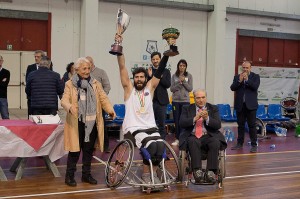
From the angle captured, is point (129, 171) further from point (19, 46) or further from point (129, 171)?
point (19, 46)

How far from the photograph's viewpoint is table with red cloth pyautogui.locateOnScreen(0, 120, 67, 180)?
450cm

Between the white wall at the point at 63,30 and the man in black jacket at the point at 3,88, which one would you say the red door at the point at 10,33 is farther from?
the man in black jacket at the point at 3,88

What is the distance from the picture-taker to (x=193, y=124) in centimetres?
452

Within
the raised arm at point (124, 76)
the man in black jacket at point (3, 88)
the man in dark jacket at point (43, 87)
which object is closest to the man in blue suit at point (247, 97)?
the raised arm at point (124, 76)

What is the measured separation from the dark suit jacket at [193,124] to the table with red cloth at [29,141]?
1.31 meters

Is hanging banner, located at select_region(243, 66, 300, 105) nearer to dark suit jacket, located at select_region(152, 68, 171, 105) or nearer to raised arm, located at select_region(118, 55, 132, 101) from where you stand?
dark suit jacket, located at select_region(152, 68, 171, 105)

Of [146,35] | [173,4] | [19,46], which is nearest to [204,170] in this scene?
[19,46]

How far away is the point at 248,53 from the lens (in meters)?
12.0

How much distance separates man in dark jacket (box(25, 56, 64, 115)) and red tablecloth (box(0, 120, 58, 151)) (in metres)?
0.63

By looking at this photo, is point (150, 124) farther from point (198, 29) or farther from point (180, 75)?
point (198, 29)

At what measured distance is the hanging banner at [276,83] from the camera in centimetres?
1189

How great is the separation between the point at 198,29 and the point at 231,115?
2979 millimetres

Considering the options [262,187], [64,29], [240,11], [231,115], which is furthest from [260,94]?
[262,187]

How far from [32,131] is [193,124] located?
1663mm
